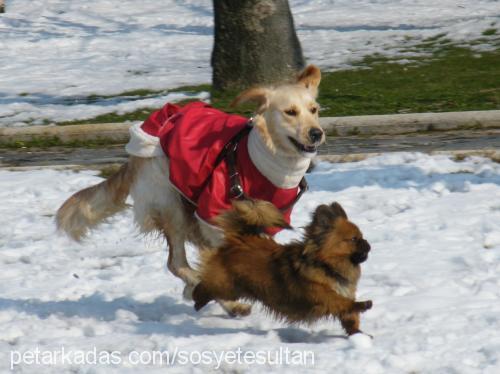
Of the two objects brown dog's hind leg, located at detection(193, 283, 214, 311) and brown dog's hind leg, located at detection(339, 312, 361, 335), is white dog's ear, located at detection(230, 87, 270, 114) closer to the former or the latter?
brown dog's hind leg, located at detection(193, 283, 214, 311)

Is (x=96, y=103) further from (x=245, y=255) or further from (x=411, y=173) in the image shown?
(x=245, y=255)

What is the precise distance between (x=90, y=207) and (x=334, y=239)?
188 cm

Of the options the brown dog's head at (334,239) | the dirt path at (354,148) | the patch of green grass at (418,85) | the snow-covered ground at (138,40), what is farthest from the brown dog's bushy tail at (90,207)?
the snow-covered ground at (138,40)

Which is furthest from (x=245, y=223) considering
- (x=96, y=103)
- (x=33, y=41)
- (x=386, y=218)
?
(x=33, y=41)

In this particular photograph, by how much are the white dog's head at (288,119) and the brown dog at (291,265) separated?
0.40m

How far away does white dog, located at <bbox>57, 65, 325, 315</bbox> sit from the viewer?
554 centimetres

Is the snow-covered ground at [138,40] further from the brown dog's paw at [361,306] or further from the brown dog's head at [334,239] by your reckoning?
the brown dog's paw at [361,306]

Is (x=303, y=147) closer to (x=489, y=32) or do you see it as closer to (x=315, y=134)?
(x=315, y=134)

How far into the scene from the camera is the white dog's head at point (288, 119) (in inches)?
216

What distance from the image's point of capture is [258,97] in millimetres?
Result: 5684

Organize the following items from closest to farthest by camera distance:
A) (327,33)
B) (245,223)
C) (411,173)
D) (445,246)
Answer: (245,223) < (445,246) < (411,173) < (327,33)

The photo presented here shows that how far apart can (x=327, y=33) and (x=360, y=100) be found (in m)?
6.75

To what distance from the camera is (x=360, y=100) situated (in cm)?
1171

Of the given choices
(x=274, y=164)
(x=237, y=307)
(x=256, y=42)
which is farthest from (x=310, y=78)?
(x=256, y=42)
